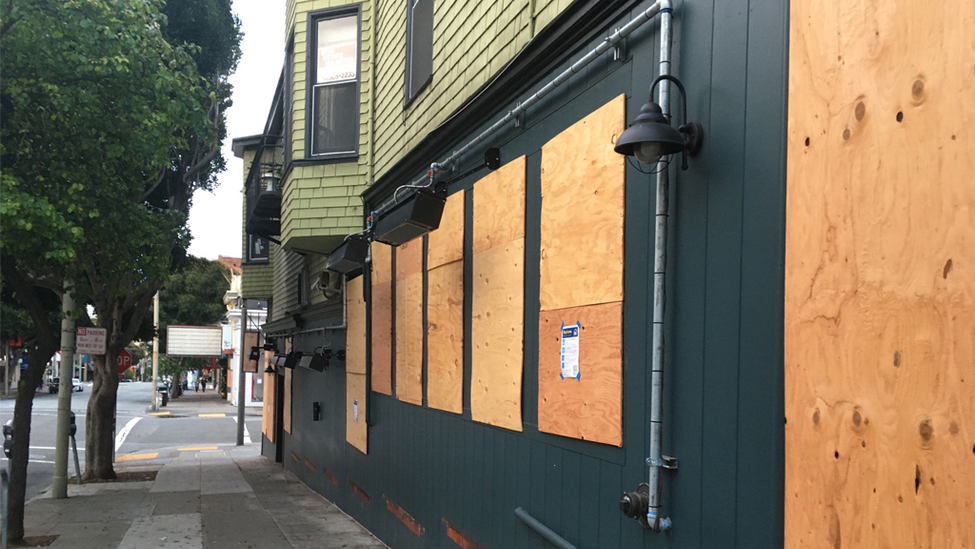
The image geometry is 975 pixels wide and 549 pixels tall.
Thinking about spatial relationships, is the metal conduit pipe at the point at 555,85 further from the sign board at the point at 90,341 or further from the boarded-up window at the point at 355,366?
the sign board at the point at 90,341

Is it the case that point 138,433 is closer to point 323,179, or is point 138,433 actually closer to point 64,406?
point 64,406

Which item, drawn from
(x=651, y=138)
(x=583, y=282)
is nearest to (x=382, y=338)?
(x=583, y=282)

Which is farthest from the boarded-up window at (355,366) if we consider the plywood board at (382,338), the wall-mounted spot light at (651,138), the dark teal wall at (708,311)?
the wall-mounted spot light at (651,138)

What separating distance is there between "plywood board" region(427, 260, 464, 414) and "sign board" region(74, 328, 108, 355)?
9937mm

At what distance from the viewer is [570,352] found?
4926 mm

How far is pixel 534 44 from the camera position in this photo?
18.8ft

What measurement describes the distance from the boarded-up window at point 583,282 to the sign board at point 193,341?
4305 centimetres

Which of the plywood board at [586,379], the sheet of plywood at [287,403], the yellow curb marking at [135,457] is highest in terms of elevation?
the plywood board at [586,379]

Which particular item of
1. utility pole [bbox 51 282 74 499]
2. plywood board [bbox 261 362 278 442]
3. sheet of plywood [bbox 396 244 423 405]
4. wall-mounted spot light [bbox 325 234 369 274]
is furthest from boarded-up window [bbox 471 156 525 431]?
plywood board [bbox 261 362 278 442]

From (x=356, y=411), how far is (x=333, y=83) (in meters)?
4.66

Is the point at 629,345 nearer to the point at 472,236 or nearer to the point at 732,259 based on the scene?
the point at 732,259

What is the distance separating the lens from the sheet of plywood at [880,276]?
7.97 feet

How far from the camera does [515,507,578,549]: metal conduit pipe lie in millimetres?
4863

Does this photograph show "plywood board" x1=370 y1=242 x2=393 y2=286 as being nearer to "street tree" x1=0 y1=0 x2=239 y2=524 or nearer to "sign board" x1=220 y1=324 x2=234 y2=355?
"street tree" x1=0 y1=0 x2=239 y2=524
